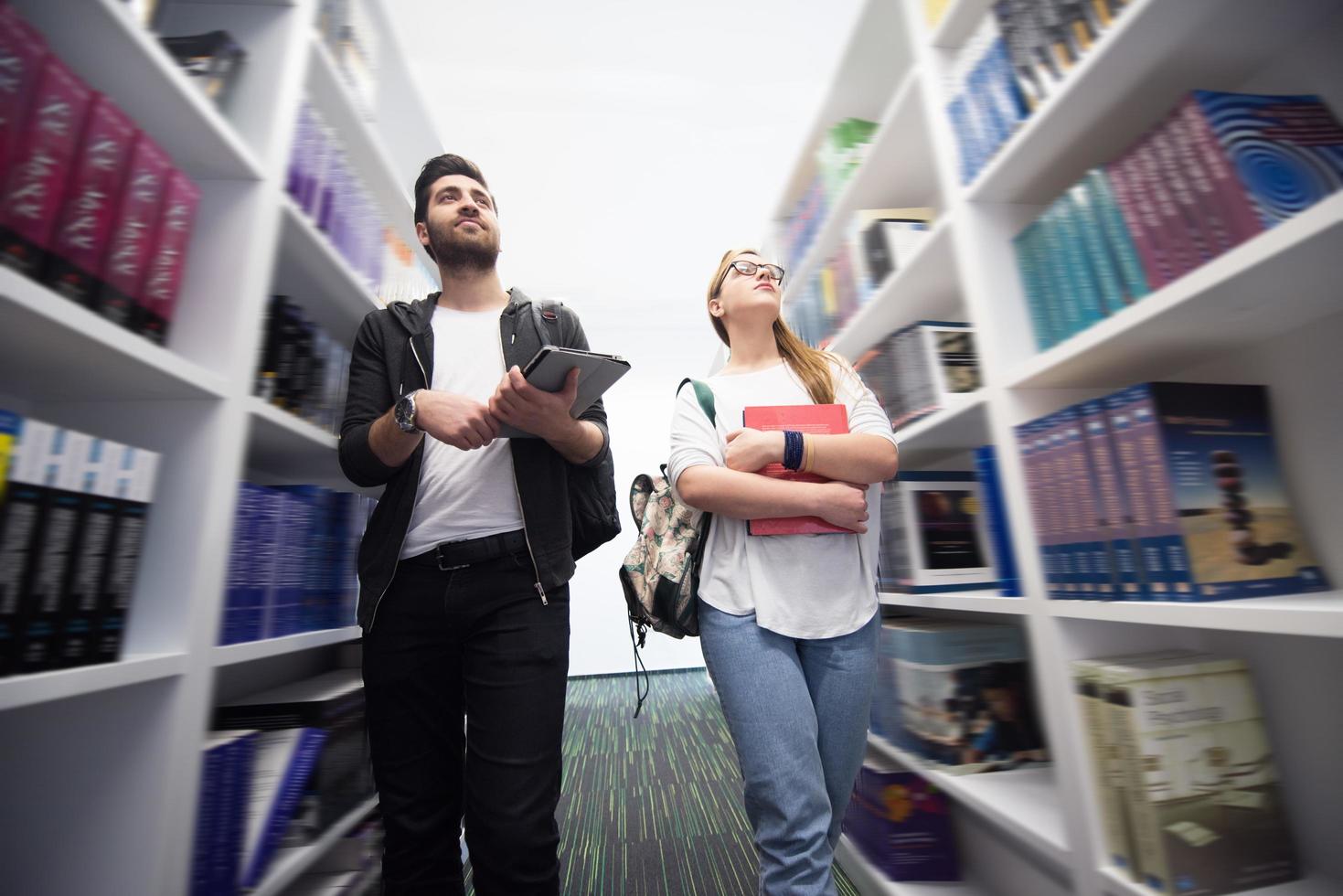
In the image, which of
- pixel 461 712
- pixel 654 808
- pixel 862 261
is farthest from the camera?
pixel 654 808

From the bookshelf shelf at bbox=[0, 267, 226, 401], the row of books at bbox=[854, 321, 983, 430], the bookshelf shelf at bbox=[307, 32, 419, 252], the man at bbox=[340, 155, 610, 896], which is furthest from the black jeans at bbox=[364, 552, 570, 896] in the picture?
the bookshelf shelf at bbox=[307, 32, 419, 252]

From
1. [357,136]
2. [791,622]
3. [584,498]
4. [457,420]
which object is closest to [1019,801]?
[791,622]

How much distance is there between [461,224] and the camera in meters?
1.21

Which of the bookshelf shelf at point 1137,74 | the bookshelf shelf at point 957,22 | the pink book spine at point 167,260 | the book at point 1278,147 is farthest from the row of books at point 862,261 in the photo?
the pink book spine at point 167,260

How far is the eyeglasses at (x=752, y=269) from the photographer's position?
1.28 meters

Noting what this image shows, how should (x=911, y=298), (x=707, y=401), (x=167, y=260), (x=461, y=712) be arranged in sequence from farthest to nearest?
(x=911, y=298) < (x=707, y=401) < (x=461, y=712) < (x=167, y=260)

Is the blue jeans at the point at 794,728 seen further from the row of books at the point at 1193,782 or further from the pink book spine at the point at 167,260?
the pink book spine at the point at 167,260

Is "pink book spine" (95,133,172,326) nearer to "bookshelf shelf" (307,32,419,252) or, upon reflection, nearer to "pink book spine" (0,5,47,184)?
"pink book spine" (0,5,47,184)

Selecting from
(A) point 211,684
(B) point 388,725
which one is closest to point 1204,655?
(B) point 388,725

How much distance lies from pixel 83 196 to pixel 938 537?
1649mm

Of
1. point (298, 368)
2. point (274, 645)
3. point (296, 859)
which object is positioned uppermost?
point (298, 368)

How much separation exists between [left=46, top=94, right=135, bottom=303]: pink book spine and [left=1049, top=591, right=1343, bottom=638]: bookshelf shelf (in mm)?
1460

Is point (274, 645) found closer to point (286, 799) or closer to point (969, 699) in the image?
point (286, 799)

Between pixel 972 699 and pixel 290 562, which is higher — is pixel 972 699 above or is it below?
below
